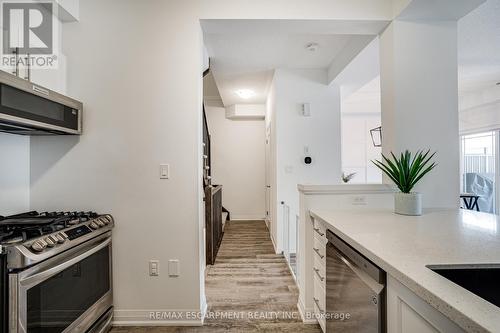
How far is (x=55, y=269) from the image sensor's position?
1.30 m

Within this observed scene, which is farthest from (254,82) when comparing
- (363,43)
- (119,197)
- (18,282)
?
(18,282)

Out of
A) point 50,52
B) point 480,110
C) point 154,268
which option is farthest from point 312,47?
point 480,110

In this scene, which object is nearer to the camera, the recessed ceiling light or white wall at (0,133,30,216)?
white wall at (0,133,30,216)

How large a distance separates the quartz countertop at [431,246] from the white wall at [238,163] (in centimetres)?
413

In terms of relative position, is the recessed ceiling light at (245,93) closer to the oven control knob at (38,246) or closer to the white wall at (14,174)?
the white wall at (14,174)

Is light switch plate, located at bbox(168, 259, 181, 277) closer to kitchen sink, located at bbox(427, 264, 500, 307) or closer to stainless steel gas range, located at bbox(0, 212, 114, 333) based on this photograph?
stainless steel gas range, located at bbox(0, 212, 114, 333)

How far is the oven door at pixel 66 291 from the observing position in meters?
1.13

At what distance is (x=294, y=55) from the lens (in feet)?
10.4

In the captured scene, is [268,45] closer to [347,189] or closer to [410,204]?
[347,189]

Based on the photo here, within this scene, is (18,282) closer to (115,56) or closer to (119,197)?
(119,197)

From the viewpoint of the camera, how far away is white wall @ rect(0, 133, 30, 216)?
1.68m

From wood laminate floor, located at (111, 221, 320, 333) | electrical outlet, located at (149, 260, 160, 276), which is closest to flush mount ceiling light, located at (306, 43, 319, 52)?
wood laminate floor, located at (111, 221, 320, 333)
